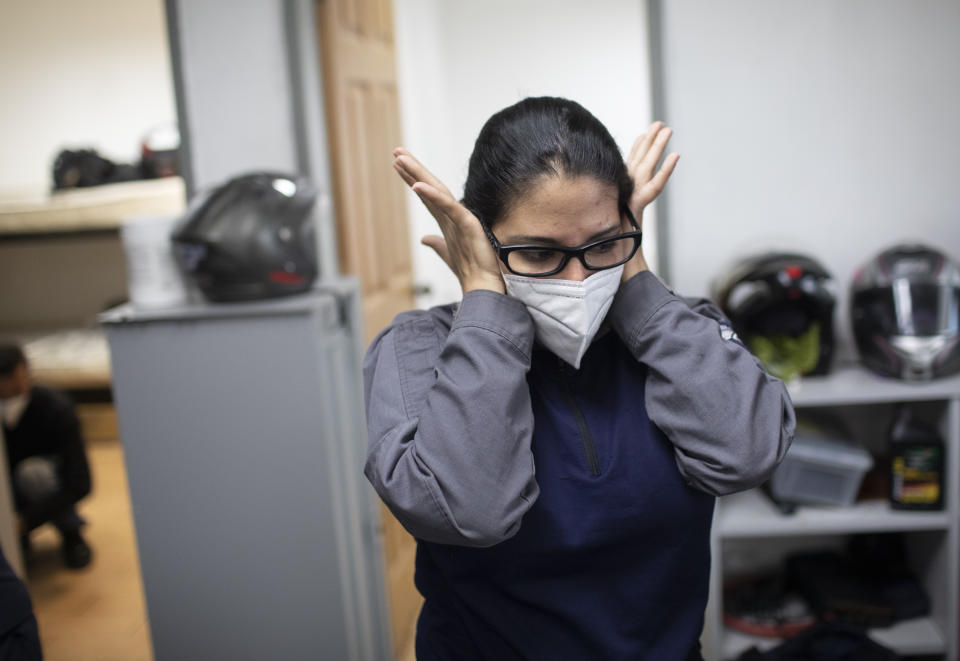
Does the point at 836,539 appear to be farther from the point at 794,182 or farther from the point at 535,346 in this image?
the point at 535,346

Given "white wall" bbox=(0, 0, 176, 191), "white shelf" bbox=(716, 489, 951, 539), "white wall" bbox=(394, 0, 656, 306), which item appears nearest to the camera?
"white shelf" bbox=(716, 489, 951, 539)

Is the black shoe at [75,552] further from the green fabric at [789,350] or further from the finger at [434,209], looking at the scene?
the finger at [434,209]

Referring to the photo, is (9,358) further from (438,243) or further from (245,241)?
(438,243)

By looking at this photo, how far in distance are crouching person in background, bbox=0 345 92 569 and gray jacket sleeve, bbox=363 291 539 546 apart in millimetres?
2863

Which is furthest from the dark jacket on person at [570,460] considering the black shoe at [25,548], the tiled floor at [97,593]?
the black shoe at [25,548]

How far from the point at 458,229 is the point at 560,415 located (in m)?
0.26

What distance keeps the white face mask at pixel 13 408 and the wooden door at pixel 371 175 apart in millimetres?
1699

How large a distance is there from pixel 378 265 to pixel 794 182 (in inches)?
49.0

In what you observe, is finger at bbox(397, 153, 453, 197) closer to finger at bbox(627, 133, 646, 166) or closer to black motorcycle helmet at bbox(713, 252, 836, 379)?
finger at bbox(627, 133, 646, 166)

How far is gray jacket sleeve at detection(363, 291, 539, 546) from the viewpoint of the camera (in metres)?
0.93

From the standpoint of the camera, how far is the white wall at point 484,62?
127 inches

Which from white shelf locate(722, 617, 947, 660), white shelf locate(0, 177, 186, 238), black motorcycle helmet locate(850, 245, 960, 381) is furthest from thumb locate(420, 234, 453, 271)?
white shelf locate(0, 177, 186, 238)

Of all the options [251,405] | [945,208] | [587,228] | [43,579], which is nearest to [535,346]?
[587,228]

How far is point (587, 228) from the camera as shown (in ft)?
3.23
